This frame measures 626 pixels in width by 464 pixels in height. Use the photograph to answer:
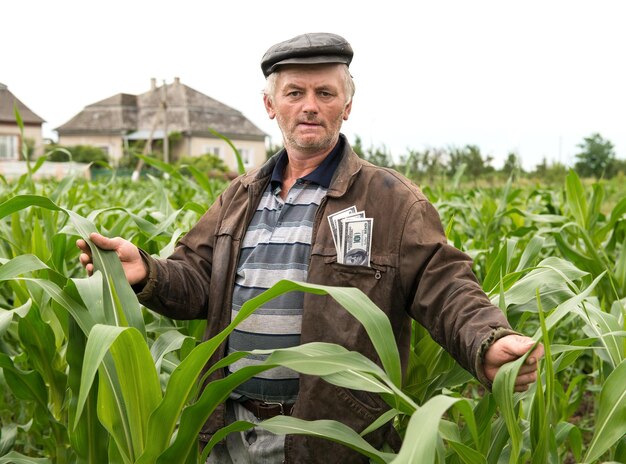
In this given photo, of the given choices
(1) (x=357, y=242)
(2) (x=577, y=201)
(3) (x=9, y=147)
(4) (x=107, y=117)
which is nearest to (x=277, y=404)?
(1) (x=357, y=242)

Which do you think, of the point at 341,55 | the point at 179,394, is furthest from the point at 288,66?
the point at 179,394

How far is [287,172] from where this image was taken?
1.97 meters

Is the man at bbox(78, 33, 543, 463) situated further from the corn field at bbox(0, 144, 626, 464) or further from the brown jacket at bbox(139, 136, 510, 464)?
the corn field at bbox(0, 144, 626, 464)

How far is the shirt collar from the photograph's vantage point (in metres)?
1.84

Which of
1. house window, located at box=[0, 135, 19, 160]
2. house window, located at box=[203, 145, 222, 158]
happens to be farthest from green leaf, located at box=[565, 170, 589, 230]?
house window, located at box=[203, 145, 222, 158]

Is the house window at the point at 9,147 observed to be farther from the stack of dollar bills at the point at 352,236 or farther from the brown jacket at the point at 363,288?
the stack of dollar bills at the point at 352,236

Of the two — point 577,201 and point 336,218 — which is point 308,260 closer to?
point 336,218

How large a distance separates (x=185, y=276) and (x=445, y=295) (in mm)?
700

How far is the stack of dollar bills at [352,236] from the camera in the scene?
170cm

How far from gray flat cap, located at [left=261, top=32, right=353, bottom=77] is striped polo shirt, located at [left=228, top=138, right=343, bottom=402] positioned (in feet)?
0.77

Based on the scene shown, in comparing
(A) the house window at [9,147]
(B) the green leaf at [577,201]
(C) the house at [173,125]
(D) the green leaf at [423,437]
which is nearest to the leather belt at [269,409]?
(D) the green leaf at [423,437]

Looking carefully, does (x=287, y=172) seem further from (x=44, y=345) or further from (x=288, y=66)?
(x=44, y=345)

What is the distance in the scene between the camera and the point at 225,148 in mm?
39344

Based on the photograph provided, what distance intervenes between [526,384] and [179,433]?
1.98 feet
